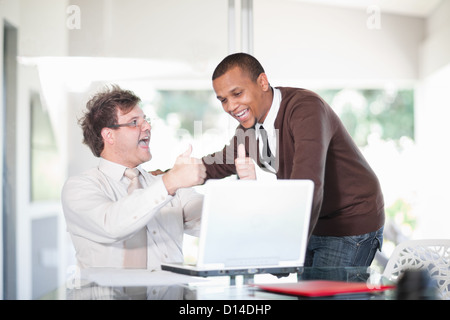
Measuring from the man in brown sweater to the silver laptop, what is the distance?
0.46m

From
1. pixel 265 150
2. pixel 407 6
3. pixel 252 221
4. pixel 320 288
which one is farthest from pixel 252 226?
pixel 407 6

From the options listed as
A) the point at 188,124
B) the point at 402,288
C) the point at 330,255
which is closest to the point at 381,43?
the point at 188,124

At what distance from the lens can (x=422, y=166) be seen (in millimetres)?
5434

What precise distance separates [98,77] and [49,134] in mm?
432

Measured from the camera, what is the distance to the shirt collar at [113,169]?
2.11 meters

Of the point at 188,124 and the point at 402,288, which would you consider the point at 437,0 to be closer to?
the point at 188,124

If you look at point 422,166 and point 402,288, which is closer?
point 402,288

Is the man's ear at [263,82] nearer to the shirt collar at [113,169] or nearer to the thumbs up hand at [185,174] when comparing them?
the shirt collar at [113,169]

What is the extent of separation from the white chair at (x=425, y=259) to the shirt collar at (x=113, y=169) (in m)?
0.92

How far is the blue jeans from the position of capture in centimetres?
213

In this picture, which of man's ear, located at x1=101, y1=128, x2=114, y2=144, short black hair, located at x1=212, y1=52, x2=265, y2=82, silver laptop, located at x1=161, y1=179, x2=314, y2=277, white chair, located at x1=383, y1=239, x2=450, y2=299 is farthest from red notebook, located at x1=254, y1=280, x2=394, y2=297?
short black hair, located at x1=212, y1=52, x2=265, y2=82

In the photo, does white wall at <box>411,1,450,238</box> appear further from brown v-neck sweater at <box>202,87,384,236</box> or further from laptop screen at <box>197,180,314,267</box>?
laptop screen at <box>197,180,314,267</box>

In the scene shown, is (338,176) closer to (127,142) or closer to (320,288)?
(127,142)

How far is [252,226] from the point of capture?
4.48ft
